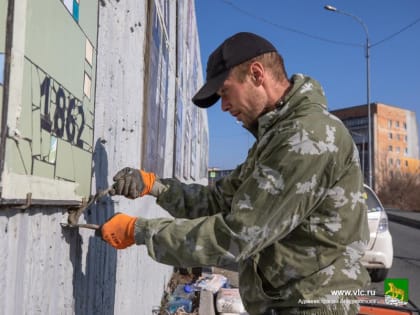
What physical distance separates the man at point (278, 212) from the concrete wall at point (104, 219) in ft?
0.91

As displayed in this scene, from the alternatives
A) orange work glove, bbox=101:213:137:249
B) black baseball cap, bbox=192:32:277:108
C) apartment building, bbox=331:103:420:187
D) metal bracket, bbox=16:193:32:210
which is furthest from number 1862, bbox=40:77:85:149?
apartment building, bbox=331:103:420:187

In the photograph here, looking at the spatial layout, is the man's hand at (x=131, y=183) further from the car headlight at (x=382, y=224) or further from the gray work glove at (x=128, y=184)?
the car headlight at (x=382, y=224)

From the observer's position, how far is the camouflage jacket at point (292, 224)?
1510mm

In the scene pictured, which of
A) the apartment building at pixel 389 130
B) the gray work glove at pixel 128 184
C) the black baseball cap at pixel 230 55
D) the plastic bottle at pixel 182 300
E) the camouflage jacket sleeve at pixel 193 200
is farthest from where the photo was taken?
the apartment building at pixel 389 130

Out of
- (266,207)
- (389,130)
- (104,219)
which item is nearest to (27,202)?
(266,207)

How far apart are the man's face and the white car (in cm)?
527

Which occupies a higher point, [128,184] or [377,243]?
[128,184]

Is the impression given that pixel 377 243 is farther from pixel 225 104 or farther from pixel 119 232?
pixel 119 232

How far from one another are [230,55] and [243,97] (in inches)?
7.2

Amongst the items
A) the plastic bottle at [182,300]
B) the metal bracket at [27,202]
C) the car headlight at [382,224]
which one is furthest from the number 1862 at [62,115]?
the car headlight at [382,224]

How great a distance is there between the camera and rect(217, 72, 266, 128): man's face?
181cm

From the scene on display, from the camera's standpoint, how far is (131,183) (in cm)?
216

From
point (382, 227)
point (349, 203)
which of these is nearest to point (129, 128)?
point (349, 203)

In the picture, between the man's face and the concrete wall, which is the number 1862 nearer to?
the concrete wall
